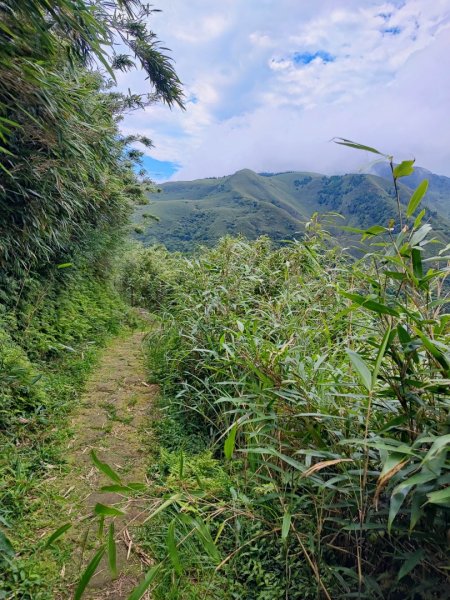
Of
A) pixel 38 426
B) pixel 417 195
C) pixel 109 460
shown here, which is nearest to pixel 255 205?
pixel 38 426

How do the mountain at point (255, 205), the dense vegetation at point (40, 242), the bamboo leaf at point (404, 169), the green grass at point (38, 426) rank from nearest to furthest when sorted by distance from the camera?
1. the bamboo leaf at point (404, 169)
2. the green grass at point (38, 426)
3. the dense vegetation at point (40, 242)
4. the mountain at point (255, 205)

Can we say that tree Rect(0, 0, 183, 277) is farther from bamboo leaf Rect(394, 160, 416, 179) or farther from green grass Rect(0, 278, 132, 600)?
bamboo leaf Rect(394, 160, 416, 179)

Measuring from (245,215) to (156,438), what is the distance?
3029 inches

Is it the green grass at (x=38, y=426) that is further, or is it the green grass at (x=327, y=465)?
the green grass at (x=38, y=426)

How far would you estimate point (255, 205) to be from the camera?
8856 centimetres

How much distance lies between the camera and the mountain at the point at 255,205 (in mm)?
62938

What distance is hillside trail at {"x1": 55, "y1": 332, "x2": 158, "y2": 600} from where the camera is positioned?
1.57 m

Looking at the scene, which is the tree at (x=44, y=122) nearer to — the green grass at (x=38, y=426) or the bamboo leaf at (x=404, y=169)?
the green grass at (x=38, y=426)

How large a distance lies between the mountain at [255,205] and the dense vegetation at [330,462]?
37.3 feet

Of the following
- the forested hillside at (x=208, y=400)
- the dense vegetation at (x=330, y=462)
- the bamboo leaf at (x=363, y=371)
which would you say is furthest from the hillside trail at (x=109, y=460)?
the bamboo leaf at (x=363, y=371)

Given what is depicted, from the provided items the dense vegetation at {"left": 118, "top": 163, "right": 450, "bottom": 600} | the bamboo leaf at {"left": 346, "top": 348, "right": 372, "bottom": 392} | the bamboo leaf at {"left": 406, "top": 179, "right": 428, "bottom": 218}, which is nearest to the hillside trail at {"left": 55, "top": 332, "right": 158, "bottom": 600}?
the dense vegetation at {"left": 118, "top": 163, "right": 450, "bottom": 600}

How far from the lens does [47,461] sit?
2293mm

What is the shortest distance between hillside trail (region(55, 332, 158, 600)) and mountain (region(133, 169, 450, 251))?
9668mm

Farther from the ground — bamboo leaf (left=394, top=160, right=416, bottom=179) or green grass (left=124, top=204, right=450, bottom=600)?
bamboo leaf (left=394, top=160, right=416, bottom=179)
